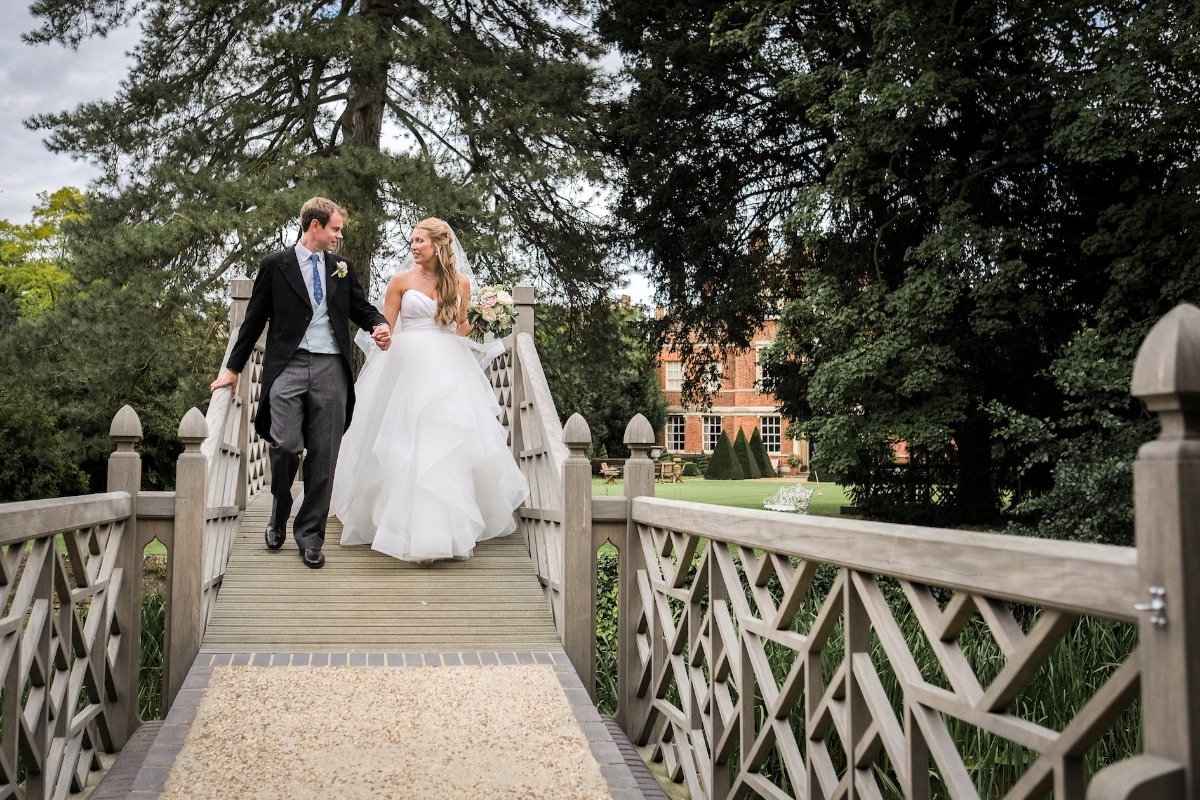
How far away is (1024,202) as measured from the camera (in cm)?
1841

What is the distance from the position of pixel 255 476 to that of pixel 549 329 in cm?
1080

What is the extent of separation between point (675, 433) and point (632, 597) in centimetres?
5288

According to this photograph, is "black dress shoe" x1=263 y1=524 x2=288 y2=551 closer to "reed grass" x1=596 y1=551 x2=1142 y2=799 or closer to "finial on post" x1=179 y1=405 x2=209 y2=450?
"finial on post" x1=179 y1=405 x2=209 y2=450

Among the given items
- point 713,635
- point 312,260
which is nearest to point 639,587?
point 713,635

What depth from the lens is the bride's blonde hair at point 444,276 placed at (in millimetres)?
6613

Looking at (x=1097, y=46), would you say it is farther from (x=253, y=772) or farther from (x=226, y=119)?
(x=253, y=772)

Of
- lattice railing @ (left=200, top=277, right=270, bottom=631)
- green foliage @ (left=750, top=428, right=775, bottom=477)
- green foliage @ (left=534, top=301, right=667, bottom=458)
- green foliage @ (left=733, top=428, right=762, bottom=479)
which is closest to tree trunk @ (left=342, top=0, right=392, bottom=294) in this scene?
green foliage @ (left=534, top=301, right=667, bottom=458)

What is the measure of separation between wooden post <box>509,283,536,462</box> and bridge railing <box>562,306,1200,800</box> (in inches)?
71.7

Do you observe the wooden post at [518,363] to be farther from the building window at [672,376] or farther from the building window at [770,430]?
the building window at [672,376]

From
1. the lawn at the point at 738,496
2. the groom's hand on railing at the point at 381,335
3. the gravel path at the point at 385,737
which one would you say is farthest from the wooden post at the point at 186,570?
the lawn at the point at 738,496

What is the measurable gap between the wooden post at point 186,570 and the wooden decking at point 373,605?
130 millimetres

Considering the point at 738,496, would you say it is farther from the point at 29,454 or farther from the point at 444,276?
the point at 444,276

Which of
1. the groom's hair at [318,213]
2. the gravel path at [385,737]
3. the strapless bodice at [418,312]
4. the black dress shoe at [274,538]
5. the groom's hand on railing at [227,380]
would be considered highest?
the groom's hair at [318,213]

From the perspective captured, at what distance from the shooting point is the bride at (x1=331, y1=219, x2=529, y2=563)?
588 centimetres
